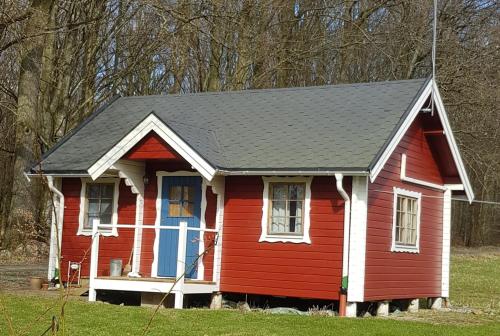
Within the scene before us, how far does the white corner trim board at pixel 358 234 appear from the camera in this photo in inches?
603

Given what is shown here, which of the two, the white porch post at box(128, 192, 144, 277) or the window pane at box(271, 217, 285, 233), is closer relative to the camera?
the window pane at box(271, 217, 285, 233)

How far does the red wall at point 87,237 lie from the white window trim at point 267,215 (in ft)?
10.3

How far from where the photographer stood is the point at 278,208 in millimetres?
16328

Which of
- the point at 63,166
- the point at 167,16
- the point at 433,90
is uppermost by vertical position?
the point at 167,16

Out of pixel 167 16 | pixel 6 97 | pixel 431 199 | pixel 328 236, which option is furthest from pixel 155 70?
pixel 328 236

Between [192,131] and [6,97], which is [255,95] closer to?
[192,131]

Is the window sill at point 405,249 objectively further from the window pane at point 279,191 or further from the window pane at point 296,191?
the window pane at point 279,191

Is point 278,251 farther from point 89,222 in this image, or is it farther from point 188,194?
point 89,222

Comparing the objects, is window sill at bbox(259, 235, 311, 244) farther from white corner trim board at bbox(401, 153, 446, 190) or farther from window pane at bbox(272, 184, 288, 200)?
white corner trim board at bbox(401, 153, 446, 190)

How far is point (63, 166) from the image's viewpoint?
716 inches

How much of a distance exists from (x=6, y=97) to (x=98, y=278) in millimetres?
20583

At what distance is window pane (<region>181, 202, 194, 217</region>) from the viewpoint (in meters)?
17.1

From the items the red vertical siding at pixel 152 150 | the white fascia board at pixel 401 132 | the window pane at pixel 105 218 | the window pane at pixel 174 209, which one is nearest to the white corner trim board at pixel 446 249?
the white fascia board at pixel 401 132

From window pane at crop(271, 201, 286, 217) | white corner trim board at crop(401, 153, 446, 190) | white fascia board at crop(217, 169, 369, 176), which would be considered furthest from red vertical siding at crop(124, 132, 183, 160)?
white corner trim board at crop(401, 153, 446, 190)
